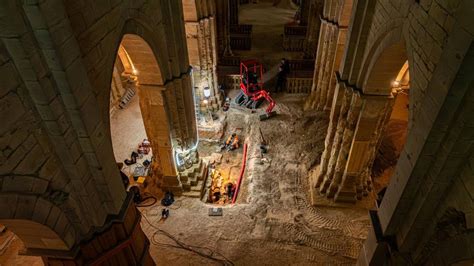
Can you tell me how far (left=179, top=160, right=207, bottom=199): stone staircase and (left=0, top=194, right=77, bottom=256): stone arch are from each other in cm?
480

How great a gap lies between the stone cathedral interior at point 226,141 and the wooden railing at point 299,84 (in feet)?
0.16

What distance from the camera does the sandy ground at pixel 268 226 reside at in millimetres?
6977

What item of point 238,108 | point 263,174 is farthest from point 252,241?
point 238,108

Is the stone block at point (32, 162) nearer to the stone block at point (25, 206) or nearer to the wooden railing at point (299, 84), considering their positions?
the stone block at point (25, 206)

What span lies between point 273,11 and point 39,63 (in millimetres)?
22424

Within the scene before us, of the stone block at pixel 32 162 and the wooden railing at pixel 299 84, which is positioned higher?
the stone block at pixel 32 162

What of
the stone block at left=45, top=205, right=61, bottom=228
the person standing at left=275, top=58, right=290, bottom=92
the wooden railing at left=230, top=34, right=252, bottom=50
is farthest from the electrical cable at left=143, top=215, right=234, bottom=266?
the wooden railing at left=230, top=34, right=252, bottom=50

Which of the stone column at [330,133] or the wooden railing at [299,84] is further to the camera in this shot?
the wooden railing at [299,84]

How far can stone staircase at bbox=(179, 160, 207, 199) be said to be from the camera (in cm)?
893

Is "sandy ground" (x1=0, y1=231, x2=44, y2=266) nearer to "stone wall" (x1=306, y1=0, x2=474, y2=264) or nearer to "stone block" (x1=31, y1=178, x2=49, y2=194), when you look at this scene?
"stone block" (x1=31, y1=178, x2=49, y2=194)

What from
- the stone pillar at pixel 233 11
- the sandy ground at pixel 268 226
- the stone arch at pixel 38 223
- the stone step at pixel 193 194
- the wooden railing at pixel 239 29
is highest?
the stone arch at pixel 38 223

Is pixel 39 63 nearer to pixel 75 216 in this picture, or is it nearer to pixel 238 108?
pixel 75 216

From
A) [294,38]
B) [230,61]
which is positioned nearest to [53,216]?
[230,61]

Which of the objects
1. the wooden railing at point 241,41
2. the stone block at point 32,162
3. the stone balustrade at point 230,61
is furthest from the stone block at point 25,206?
the wooden railing at point 241,41
